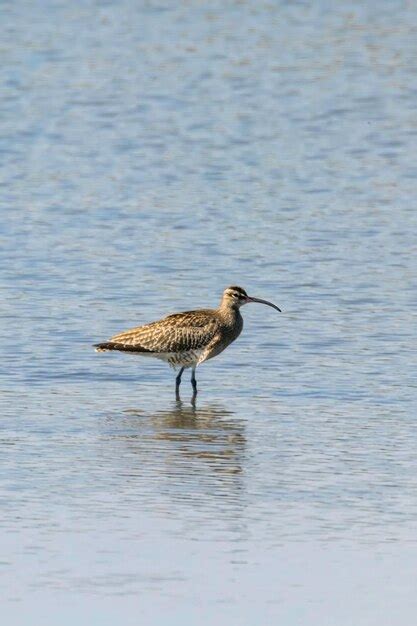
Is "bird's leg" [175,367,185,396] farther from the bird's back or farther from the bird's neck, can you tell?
the bird's neck

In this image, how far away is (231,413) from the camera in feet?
48.1

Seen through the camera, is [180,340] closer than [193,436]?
No

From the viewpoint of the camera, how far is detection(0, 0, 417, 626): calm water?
1009 cm

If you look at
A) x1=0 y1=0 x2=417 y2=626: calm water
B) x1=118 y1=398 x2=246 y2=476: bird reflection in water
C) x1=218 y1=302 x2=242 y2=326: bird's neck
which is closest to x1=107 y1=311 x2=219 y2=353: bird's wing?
x1=218 y1=302 x2=242 y2=326: bird's neck

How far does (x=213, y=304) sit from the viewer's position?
63.3ft

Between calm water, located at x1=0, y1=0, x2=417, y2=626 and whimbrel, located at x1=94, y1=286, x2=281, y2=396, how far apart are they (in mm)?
282

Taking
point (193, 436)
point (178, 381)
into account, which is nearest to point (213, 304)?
point (178, 381)

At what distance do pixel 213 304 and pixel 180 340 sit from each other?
332 cm

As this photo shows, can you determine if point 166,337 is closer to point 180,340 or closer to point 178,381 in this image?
Answer: point 180,340

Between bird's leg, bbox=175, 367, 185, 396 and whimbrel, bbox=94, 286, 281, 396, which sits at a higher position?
whimbrel, bbox=94, 286, 281, 396

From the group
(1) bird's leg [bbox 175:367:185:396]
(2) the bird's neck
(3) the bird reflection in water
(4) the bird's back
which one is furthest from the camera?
(2) the bird's neck

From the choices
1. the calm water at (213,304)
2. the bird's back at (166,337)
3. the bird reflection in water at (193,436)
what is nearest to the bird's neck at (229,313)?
the bird's back at (166,337)

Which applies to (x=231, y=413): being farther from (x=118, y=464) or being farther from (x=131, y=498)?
(x=131, y=498)

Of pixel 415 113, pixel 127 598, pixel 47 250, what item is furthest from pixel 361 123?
pixel 127 598
